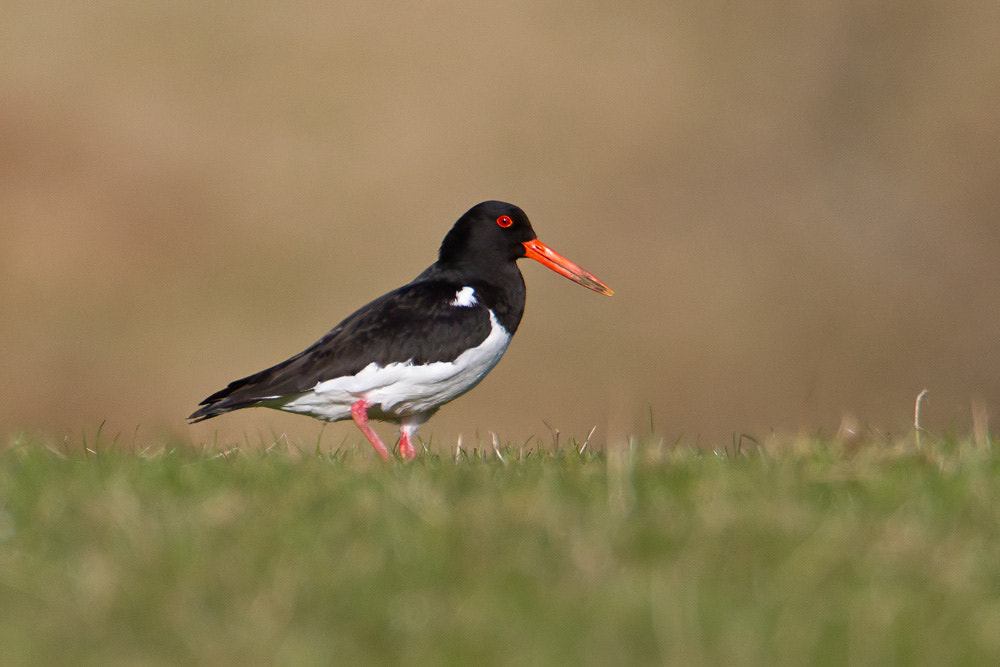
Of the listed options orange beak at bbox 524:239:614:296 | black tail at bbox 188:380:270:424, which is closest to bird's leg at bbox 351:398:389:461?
black tail at bbox 188:380:270:424

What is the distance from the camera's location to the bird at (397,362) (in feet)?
26.5

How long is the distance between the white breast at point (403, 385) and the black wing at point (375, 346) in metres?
0.05

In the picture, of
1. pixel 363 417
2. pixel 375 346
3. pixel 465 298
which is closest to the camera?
pixel 375 346

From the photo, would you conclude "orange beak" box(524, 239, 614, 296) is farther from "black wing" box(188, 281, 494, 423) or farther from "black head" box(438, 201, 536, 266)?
"black wing" box(188, 281, 494, 423)

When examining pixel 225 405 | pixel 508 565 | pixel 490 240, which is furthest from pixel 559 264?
pixel 508 565

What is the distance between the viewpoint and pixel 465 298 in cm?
856

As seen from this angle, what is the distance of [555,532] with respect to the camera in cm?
419

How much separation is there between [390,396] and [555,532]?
412 centimetres

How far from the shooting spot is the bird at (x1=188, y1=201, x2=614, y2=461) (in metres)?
8.09

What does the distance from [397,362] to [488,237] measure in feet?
5.20

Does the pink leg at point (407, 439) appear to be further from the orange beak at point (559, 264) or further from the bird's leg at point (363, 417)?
the orange beak at point (559, 264)

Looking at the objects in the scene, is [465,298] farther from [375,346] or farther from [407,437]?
[407,437]

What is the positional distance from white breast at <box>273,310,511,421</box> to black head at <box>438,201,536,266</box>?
27.1 inches

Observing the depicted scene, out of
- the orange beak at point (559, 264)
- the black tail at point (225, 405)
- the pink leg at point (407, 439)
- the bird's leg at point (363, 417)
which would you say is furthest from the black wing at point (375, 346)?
the orange beak at point (559, 264)
